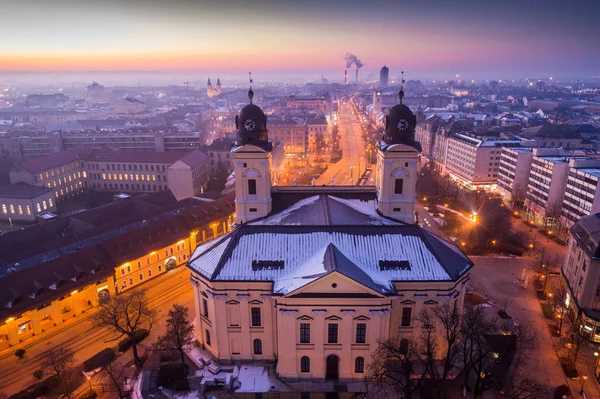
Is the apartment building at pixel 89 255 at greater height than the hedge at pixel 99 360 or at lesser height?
greater

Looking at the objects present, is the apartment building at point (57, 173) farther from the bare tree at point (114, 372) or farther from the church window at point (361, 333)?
the church window at point (361, 333)

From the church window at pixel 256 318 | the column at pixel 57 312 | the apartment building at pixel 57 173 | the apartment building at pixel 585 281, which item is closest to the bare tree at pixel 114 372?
the column at pixel 57 312

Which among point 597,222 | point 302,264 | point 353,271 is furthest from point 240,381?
point 597,222

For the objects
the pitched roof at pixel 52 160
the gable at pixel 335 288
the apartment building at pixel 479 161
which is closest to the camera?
the gable at pixel 335 288

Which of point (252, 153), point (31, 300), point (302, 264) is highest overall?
point (252, 153)

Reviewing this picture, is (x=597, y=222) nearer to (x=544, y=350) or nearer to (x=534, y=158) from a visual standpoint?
(x=544, y=350)

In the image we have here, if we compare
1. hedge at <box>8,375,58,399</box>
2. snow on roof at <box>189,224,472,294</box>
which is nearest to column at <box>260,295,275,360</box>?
snow on roof at <box>189,224,472,294</box>

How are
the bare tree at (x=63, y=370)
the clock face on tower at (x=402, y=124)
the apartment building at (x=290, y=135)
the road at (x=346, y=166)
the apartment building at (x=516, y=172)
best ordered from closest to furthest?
the bare tree at (x=63, y=370), the clock face on tower at (x=402, y=124), the apartment building at (x=516, y=172), the road at (x=346, y=166), the apartment building at (x=290, y=135)
